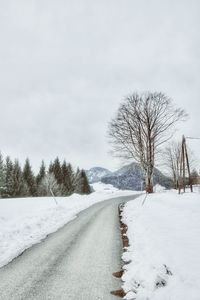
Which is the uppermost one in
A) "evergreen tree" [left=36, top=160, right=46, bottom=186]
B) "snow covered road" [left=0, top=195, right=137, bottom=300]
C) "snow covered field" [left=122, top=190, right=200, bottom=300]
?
"evergreen tree" [left=36, top=160, right=46, bottom=186]

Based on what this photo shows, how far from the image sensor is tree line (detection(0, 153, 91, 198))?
57531mm

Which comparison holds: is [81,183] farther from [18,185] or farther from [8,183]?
[8,183]

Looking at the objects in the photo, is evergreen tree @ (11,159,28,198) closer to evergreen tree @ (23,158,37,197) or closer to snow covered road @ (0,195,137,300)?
evergreen tree @ (23,158,37,197)

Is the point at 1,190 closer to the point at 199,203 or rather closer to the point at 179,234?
the point at 199,203

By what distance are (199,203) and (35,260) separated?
10.4 meters

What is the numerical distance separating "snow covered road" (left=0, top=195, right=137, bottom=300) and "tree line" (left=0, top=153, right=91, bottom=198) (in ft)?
147

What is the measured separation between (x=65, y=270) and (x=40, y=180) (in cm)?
6975

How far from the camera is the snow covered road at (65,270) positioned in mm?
5255

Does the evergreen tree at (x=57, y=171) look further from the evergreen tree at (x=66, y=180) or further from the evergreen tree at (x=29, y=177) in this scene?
the evergreen tree at (x=29, y=177)

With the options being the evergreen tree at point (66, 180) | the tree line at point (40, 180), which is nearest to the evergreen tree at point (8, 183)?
the tree line at point (40, 180)

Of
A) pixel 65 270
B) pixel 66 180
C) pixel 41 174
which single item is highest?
pixel 41 174

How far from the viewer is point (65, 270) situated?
6684 millimetres

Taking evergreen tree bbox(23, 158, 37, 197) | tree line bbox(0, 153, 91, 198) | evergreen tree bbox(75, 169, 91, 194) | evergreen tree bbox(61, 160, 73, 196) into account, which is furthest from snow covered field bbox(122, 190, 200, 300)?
evergreen tree bbox(75, 169, 91, 194)

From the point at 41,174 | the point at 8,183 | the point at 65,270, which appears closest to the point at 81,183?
the point at 41,174
